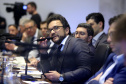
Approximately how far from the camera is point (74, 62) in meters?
2.51

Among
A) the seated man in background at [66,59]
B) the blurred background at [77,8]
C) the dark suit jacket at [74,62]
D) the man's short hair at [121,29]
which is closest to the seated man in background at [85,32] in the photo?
the seated man in background at [66,59]

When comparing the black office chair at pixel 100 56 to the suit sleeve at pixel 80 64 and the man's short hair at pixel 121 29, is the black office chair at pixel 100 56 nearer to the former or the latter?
the suit sleeve at pixel 80 64

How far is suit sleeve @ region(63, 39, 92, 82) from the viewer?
7.77ft

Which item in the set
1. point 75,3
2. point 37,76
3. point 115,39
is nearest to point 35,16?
point 75,3

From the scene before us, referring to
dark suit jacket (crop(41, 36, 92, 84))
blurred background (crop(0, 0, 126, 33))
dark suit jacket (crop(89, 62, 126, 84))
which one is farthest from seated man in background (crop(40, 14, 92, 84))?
blurred background (crop(0, 0, 126, 33))

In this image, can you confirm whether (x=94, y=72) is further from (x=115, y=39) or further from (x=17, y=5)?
(x=17, y=5)

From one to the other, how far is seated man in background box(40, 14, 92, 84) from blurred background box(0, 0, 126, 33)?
6.68 feet

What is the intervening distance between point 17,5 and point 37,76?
1921mm

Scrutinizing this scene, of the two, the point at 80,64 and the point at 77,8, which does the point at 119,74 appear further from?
the point at 77,8

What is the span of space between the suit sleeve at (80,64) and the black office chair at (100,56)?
10 cm

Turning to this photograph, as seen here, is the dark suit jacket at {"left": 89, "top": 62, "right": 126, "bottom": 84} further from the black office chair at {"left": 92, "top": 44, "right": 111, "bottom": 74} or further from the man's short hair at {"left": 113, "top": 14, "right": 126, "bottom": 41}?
the man's short hair at {"left": 113, "top": 14, "right": 126, "bottom": 41}

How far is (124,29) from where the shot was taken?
0.99 meters

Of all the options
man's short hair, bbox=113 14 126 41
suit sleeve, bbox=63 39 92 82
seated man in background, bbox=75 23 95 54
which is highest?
man's short hair, bbox=113 14 126 41

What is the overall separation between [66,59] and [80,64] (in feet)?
0.56
